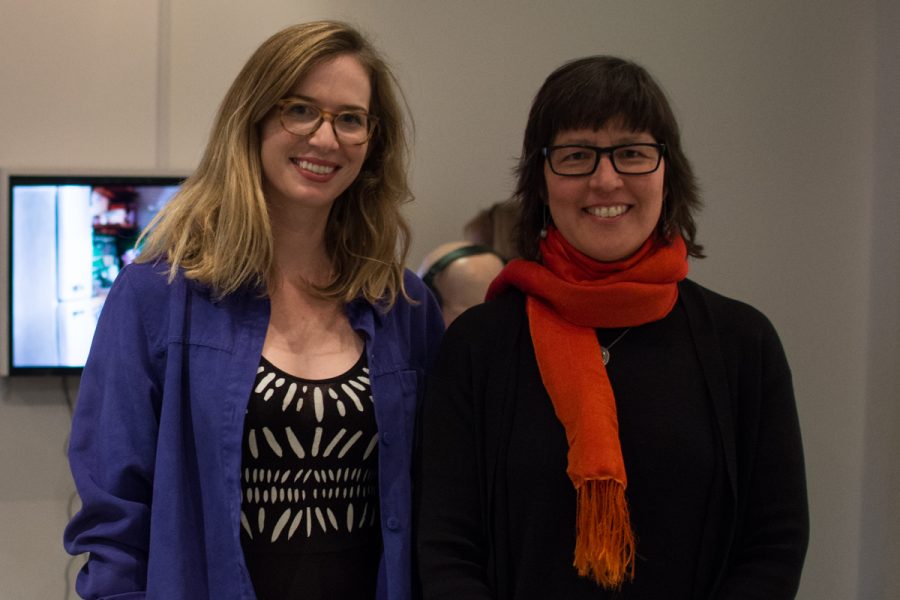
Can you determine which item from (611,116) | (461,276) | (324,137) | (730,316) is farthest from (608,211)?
(461,276)

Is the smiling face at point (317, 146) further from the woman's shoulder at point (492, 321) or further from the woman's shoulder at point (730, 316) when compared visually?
the woman's shoulder at point (730, 316)

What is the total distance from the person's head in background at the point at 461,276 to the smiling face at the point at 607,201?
1035mm

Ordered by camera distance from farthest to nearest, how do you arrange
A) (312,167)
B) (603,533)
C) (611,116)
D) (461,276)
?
(461,276) < (312,167) < (611,116) < (603,533)

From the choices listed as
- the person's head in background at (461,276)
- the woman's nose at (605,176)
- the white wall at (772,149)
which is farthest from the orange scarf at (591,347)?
the white wall at (772,149)

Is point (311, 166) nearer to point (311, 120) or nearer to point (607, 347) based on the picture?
point (311, 120)

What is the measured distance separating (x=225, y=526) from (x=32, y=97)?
1930 millimetres

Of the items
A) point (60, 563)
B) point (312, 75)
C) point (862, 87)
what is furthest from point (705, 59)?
point (60, 563)

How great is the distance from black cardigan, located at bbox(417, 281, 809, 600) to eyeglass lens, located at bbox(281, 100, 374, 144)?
449 mm

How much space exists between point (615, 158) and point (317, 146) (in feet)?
1.77

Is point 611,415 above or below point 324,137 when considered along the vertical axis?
below

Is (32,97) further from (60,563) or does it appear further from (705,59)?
(705,59)

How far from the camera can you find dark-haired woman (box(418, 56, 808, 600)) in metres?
1.38

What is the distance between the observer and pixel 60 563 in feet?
9.53

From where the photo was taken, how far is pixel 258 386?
1573 mm
